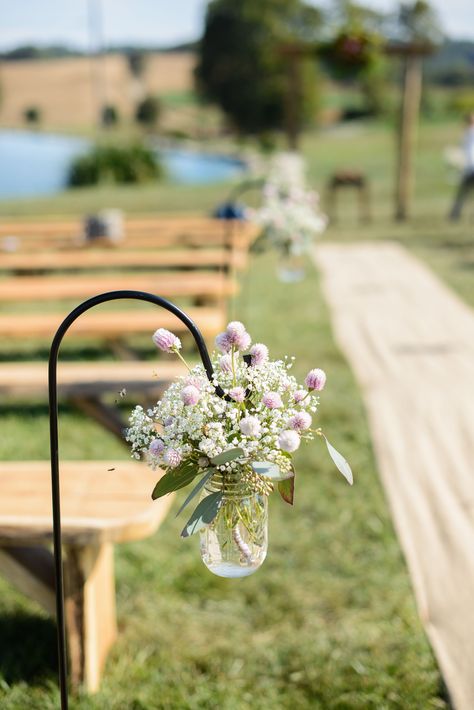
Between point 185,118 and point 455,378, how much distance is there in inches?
1629

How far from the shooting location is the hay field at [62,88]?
4494 cm

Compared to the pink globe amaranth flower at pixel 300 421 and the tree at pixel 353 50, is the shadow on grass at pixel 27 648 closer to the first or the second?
the pink globe amaranth flower at pixel 300 421

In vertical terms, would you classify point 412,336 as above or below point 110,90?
above

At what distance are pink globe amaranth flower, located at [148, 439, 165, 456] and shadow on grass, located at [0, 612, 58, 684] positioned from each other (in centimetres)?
138

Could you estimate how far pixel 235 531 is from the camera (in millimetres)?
1471

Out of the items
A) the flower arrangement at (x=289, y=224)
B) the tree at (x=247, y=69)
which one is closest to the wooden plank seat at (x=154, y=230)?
the flower arrangement at (x=289, y=224)

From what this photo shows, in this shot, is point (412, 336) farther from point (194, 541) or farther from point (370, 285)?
point (194, 541)

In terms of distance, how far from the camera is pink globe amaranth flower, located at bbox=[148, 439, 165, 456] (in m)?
1.37

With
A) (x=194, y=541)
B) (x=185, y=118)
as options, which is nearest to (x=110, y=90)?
(x=185, y=118)

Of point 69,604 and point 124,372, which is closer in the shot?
point 69,604

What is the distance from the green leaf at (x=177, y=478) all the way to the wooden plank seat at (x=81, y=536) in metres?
0.75

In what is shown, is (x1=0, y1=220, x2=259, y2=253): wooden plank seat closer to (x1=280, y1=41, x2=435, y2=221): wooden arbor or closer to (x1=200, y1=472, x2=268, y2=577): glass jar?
(x1=280, y1=41, x2=435, y2=221): wooden arbor

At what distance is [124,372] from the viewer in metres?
3.61

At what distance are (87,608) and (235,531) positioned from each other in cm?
102
